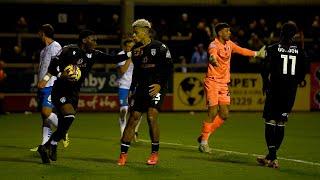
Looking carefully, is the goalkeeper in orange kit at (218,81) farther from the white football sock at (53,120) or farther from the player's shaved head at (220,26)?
the white football sock at (53,120)

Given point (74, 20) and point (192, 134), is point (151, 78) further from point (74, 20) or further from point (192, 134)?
Result: point (74, 20)

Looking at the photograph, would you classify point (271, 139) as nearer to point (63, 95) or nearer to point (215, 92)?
point (215, 92)

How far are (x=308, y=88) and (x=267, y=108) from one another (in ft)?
47.3

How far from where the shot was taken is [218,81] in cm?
1452

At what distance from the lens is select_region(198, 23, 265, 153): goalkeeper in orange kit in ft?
47.0

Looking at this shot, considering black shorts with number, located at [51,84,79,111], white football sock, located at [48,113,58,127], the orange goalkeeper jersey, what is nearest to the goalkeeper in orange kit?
the orange goalkeeper jersey

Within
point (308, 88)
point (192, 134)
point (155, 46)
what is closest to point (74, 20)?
point (308, 88)

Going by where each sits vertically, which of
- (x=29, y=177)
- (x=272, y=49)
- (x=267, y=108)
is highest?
(x=272, y=49)

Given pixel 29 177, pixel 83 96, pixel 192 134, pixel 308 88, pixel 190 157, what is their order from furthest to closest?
pixel 308 88, pixel 83 96, pixel 192 134, pixel 190 157, pixel 29 177

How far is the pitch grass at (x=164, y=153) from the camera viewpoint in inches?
450

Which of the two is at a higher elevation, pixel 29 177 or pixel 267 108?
pixel 267 108

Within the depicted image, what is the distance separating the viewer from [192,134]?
18047 mm

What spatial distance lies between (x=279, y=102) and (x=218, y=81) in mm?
2492

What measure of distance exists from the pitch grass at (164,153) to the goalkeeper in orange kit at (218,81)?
20.2 inches
